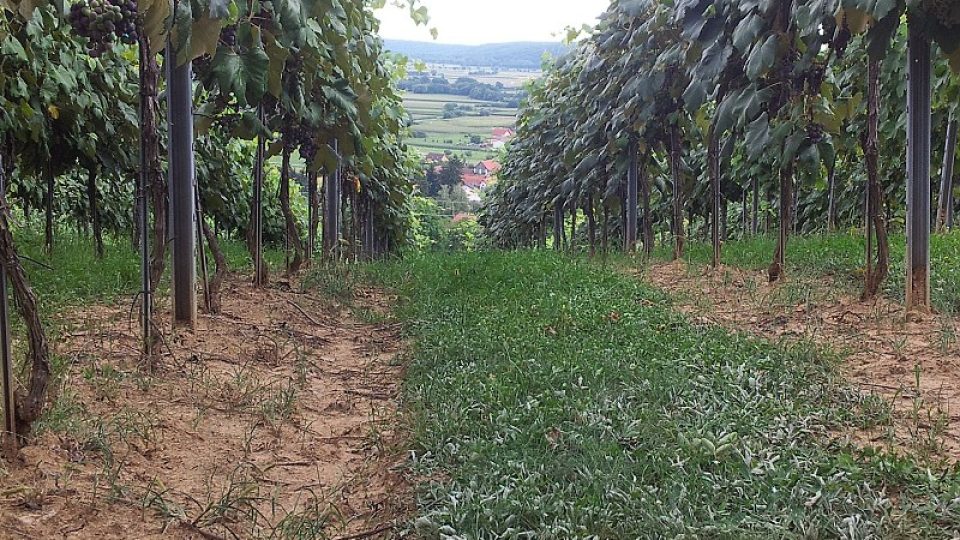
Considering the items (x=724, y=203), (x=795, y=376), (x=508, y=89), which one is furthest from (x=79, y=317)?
(x=508, y=89)

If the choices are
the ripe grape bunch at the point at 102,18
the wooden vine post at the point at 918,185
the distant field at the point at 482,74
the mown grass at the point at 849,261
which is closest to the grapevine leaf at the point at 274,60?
the ripe grape bunch at the point at 102,18

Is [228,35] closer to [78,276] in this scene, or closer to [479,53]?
[78,276]

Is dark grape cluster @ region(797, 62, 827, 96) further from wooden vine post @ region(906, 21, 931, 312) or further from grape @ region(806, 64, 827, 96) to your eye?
wooden vine post @ region(906, 21, 931, 312)

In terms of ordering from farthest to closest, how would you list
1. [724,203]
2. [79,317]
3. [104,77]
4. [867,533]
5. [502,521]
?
[724,203]
[104,77]
[79,317]
[502,521]
[867,533]

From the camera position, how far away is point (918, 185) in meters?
4.09

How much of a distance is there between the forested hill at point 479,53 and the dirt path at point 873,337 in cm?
5311

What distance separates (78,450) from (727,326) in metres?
3.27

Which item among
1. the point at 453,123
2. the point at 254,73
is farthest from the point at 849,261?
the point at 453,123

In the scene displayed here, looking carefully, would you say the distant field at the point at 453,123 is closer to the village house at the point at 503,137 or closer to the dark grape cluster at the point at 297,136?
the village house at the point at 503,137

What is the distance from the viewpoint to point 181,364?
141 inches

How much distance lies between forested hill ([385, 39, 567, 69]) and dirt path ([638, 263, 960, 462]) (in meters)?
53.1

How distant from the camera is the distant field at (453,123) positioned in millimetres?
58250

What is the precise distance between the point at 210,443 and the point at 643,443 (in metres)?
1.52

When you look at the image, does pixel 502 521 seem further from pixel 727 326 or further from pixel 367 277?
pixel 367 277
